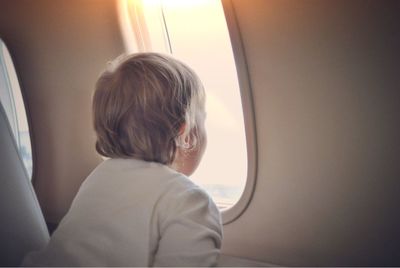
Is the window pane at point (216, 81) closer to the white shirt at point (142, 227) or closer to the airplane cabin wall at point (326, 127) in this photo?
the airplane cabin wall at point (326, 127)

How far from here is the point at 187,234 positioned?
1.00m

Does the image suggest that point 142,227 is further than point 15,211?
No

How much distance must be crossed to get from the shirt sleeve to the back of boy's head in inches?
8.8

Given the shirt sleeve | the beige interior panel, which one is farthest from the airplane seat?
the beige interior panel

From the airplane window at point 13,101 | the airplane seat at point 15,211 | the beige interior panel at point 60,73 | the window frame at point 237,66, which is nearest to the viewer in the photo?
the airplane seat at point 15,211

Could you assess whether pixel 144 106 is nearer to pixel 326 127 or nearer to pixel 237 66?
pixel 237 66

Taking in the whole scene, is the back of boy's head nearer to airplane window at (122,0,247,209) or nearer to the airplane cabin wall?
the airplane cabin wall

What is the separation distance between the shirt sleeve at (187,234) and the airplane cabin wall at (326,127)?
1.12m

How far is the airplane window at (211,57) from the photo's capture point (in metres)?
2.25

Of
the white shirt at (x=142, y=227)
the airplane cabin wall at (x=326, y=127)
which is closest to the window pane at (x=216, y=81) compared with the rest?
the airplane cabin wall at (x=326, y=127)

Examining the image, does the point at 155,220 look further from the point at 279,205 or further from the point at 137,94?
the point at 279,205

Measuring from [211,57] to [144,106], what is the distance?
1.21 m

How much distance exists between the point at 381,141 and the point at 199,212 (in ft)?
3.90

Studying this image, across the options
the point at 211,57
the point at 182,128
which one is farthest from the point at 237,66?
the point at 182,128
